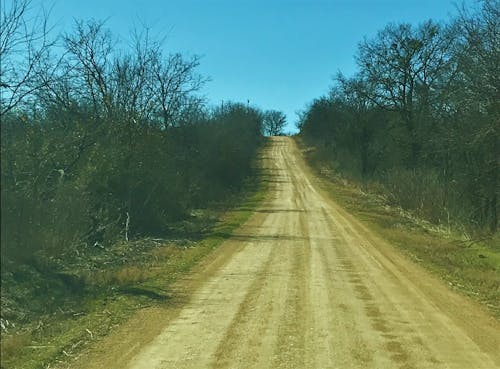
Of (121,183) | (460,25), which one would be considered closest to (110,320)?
(121,183)

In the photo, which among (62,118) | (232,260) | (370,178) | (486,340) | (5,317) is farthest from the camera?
(370,178)

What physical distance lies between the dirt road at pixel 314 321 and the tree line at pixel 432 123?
6413mm

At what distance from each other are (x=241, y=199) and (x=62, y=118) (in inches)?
935

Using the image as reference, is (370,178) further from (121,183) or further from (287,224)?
(121,183)

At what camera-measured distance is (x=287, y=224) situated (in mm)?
24859

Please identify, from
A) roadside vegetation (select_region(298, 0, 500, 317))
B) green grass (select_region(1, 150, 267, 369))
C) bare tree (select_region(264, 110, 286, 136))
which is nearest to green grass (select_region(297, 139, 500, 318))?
roadside vegetation (select_region(298, 0, 500, 317))

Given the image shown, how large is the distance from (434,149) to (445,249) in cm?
888

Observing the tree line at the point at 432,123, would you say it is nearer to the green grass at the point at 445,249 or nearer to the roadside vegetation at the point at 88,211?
the green grass at the point at 445,249

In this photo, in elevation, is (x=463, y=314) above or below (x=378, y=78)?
below

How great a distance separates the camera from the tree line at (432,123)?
19312 millimetres

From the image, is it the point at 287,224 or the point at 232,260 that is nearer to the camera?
the point at 232,260

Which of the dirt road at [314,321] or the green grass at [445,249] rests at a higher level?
the dirt road at [314,321]

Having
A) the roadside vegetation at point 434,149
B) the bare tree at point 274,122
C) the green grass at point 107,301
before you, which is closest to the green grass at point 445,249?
the roadside vegetation at point 434,149

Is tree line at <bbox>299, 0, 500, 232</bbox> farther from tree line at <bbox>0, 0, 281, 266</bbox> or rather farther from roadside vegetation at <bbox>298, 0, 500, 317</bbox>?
tree line at <bbox>0, 0, 281, 266</bbox>
